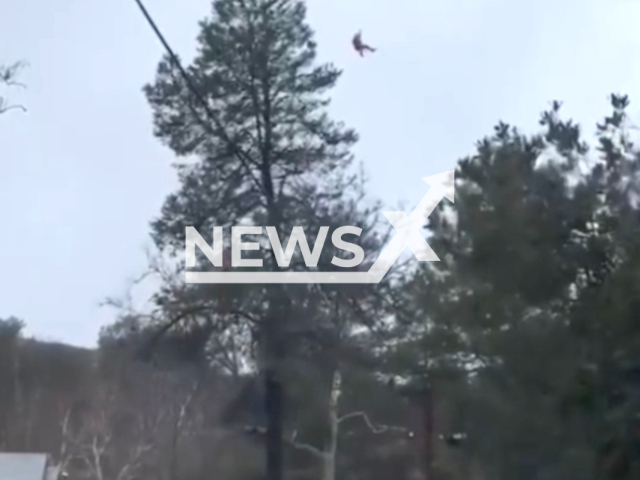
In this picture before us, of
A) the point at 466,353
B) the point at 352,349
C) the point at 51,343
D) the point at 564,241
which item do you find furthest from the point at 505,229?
the point at 51,343

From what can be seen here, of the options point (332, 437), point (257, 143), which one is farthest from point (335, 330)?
point (332, 437)

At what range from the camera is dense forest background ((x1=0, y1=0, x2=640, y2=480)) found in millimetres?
13367

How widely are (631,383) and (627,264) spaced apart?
4.27 ft

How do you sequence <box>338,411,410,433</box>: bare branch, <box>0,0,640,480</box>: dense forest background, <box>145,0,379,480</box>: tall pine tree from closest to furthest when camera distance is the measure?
<box>0,0,640,480</box>: dense forest background, <box>145,0,379,480</box>: tall pine tree, <box>338,411,410,433</box>: bare branch

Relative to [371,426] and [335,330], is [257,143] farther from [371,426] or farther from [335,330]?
[371,426]

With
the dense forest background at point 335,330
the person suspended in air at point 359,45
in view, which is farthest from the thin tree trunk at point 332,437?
the person suspended in air at point 359,45

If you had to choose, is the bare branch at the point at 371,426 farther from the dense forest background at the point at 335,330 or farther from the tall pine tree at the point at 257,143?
the tall pine tree at the point at 257,143

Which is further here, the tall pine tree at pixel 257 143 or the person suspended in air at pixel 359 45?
the tall pine tree at pixel 257 143

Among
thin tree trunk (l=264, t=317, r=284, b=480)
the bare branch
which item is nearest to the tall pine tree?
thin tree trunk (l=264, t=317, r=284, b=480)

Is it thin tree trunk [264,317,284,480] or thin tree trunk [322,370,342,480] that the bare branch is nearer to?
thin tree trunk [322,370,342,480]

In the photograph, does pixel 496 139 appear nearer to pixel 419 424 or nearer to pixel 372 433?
pixel 419 424

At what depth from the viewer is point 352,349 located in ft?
62.3

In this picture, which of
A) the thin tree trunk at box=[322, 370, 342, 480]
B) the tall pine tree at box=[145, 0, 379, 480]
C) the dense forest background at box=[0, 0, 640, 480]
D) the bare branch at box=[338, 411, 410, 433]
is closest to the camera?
the dense forest background at box=[0, 0, 640, 480]

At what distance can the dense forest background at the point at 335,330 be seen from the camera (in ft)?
43.9
